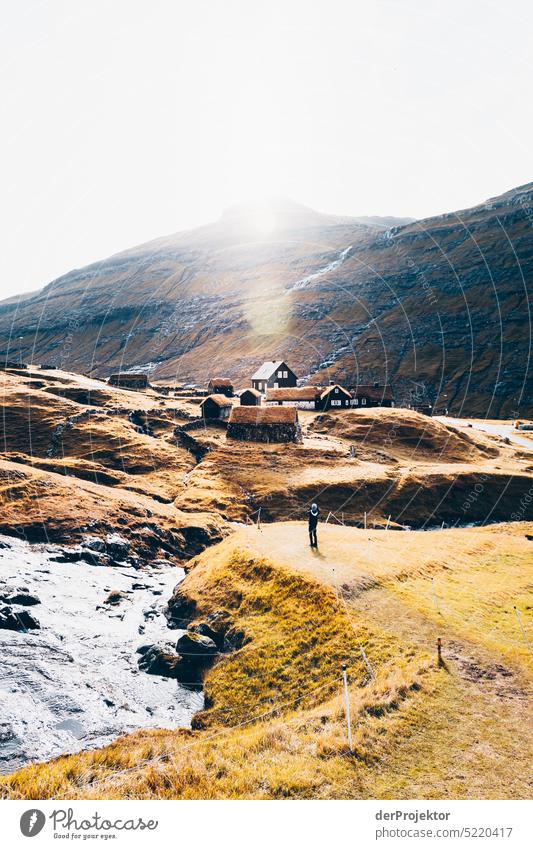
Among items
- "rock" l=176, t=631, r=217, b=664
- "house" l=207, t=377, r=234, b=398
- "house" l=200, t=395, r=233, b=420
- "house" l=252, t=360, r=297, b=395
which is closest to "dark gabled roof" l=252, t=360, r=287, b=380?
"house" l=252, t=360, r=297, b=395

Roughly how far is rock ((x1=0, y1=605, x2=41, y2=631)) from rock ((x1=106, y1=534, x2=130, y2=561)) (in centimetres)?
1350

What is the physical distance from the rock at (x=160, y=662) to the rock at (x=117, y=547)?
17.8 meters

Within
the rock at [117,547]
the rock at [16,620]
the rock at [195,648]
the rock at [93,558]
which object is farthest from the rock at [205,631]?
the rock at [117,547]

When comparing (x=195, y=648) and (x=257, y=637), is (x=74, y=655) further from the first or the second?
(x=257, y=637)

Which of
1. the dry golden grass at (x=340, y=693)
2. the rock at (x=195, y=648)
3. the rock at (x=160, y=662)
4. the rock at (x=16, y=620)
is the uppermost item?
the dry golden grass at (x=340, y=693)

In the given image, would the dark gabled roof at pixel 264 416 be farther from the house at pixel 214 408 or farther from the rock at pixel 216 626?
the rock at pixel 216 626

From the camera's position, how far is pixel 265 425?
3113 inches

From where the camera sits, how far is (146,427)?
289ft

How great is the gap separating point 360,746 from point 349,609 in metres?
9.51

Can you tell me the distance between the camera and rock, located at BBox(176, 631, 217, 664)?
25609 mm

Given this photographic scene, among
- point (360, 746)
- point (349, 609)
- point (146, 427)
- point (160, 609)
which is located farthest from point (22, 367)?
point (360, 746)

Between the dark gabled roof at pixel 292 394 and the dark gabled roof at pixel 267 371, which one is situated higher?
the dark gabled roof at pixel 267 371

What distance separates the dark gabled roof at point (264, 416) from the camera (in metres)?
78.9

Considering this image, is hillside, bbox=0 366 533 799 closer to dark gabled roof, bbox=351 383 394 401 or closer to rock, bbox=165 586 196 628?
rock, bbox=165 586 196 628
